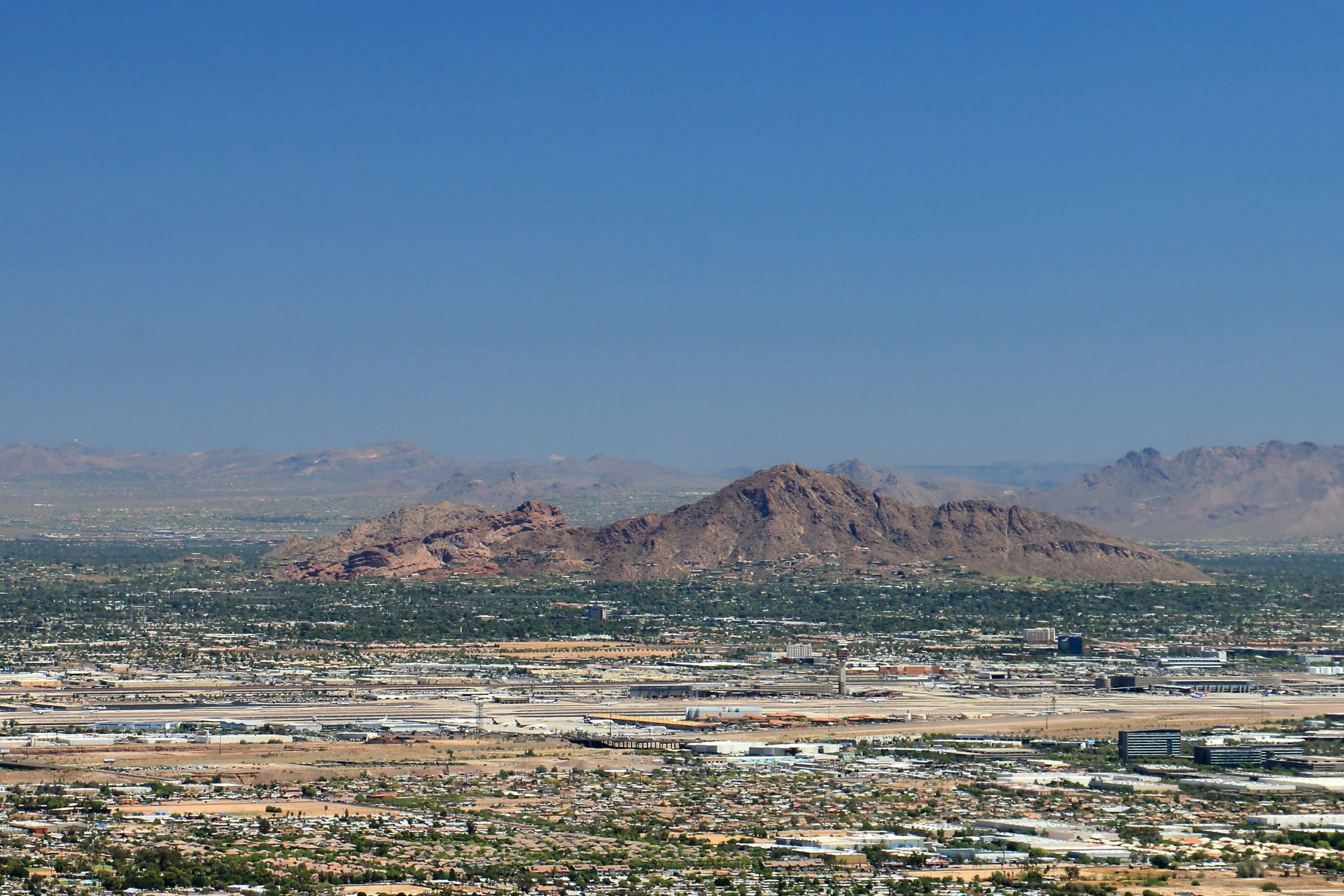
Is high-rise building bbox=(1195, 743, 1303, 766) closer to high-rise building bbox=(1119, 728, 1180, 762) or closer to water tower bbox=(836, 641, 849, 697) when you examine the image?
high-rise building bbox=(1119, 728, 1180, 762)

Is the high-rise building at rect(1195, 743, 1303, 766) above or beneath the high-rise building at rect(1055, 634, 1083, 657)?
beneath

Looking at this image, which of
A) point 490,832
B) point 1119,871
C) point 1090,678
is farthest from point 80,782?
point 1090,678

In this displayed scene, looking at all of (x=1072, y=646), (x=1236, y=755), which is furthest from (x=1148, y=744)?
(x=1072, y=646)

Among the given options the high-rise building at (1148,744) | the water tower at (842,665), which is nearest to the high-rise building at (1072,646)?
the water tower at (842,665)

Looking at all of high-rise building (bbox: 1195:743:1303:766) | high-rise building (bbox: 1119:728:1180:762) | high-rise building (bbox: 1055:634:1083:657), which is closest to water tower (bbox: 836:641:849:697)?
high-rise building (bbox: 1055:634:1083:657)

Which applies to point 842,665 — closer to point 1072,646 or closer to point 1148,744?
point 1148,744

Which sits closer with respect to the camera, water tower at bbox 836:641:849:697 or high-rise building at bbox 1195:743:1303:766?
high-rise building at bbox 1195:743:1303:766

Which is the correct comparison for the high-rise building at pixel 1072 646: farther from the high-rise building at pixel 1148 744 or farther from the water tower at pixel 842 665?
the high-rise building at pixel 1148 744

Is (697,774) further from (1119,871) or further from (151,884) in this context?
(151,884)
